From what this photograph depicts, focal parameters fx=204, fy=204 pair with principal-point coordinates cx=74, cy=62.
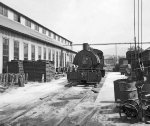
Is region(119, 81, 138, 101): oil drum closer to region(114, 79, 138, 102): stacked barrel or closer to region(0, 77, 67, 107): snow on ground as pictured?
region(114, 79, 138, 102): stacked barrel

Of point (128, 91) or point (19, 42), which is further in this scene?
point (19, 42)

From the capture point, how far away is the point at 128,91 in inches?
271

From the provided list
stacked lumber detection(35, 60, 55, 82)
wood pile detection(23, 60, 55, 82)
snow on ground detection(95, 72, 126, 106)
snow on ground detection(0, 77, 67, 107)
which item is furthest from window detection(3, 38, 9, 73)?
snow on ground detection(95, 72, 126, 106)

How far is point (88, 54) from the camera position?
1814 cm

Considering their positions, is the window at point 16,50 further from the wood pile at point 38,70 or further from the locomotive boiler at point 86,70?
the locomotive boiler at point 86,70

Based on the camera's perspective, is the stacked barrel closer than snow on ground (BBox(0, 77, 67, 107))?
Yes

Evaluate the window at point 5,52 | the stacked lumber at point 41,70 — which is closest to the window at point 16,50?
the window at point 5,52

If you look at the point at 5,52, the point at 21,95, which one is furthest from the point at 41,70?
the point at 21,95

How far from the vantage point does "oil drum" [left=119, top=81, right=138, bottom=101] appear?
688cm

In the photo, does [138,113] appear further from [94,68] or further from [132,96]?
[94,68]

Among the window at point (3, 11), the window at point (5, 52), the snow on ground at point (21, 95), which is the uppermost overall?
the window at point (3, 11)

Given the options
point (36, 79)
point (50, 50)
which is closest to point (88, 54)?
point (36, 79)

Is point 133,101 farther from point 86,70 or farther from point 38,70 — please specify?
point 38,70

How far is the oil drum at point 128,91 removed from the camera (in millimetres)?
6879
